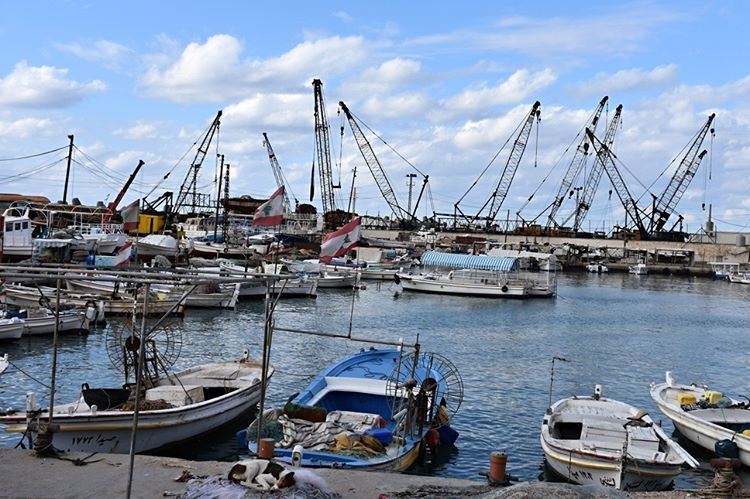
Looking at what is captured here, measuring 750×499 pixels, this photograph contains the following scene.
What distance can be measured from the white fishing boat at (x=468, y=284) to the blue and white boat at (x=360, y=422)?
1794 inches

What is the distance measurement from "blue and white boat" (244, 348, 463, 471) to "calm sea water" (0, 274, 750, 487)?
1.56 meters

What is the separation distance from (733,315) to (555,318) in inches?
698

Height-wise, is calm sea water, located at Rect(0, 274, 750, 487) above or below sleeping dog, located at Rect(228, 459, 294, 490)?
below

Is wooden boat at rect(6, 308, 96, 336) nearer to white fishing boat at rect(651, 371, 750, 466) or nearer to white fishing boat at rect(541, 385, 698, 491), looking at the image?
white fishing boat at rect(541, 385, 698, 491)

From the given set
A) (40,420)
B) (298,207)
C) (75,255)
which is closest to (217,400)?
(40,420)

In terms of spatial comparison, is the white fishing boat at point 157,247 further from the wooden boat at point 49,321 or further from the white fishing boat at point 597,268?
the white fishing boat at point 597,268

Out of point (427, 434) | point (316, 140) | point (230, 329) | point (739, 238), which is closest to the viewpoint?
point (427, 434)

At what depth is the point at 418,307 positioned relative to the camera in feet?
193

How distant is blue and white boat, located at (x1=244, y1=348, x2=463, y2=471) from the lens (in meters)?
15.4

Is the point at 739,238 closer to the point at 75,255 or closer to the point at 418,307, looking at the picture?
the point at 418,307

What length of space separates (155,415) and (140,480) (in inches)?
232

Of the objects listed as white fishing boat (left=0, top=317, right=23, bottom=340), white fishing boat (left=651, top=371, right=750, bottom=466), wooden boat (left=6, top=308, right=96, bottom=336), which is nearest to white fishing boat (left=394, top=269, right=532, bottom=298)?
wooden boat (left=6, top=308, right=96, bottom=336)

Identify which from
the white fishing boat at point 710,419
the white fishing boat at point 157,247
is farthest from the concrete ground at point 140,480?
the white fishing boat at point 157,247

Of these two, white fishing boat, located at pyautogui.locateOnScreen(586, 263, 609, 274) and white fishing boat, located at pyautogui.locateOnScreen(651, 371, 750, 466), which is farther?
white fishing boat, located at pyautogui.locateOnScreen(586, 263, 609, 274)
